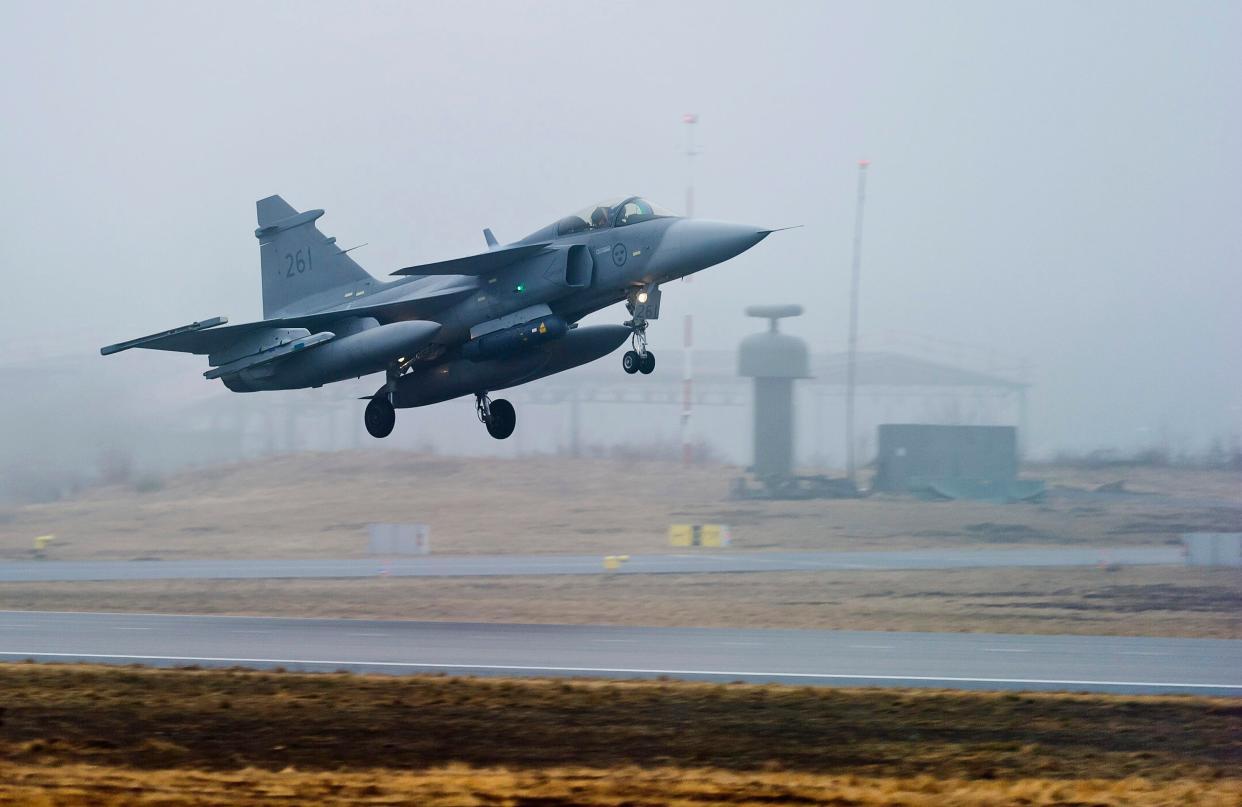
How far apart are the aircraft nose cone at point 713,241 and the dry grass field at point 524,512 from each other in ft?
108

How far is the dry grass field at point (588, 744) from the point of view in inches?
529

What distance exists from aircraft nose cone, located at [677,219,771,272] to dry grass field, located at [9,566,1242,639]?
14.8 metres

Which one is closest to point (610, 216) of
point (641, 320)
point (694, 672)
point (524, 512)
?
point (641, 320)

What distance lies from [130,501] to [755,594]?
116 ft

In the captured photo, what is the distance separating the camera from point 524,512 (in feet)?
202

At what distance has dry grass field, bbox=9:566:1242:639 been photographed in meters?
33.8

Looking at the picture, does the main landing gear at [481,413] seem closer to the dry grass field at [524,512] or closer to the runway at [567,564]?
the runway at [567,564]

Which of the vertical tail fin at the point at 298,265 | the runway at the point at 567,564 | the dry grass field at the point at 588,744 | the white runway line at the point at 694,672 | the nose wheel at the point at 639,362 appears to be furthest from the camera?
the runway at the point at 567,564

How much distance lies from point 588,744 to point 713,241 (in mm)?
8334

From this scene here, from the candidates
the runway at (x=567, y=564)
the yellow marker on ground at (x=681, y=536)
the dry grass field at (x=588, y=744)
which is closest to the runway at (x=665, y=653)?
A: the dry grass field at (x=588, y=744)

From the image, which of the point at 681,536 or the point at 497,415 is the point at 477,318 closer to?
the point at 497,415

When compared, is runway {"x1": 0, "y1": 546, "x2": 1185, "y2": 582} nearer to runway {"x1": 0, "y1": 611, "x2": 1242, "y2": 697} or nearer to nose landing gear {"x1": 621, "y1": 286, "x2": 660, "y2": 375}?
runway {"x1": 0, "y1": 611, "x2": 1242, "y2": 697}

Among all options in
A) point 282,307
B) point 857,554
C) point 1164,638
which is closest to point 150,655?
point 282,307

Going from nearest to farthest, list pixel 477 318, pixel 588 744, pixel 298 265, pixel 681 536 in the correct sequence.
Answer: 1. pixel 588 744
2. pixel 477 318
3. pixel 298 265
4. pixel 681 536
